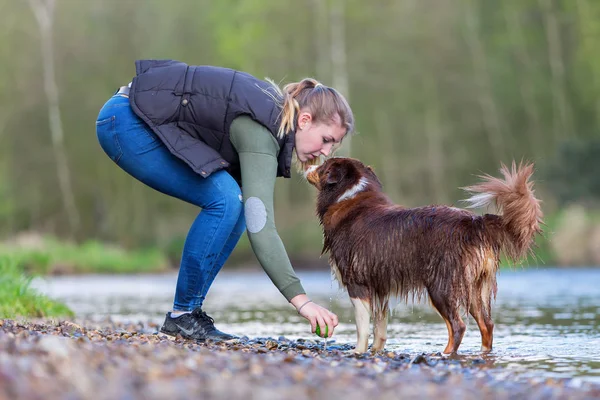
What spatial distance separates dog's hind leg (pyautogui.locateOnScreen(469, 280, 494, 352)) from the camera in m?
4.94

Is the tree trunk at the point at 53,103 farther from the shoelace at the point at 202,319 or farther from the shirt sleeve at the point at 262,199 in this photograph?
the shirt sleeve at the point at 262,199

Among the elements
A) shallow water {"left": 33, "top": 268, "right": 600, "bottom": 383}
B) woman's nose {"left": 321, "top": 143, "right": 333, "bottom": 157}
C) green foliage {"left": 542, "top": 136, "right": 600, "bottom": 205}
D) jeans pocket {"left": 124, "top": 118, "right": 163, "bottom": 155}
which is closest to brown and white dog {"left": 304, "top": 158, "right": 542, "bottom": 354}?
shallow water {"left": 33, "top": 268, "right": 600, "bottom": 383}

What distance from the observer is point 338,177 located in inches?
211

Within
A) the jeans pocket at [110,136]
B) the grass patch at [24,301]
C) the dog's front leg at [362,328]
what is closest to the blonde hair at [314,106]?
the jeans pocket at [110,136]

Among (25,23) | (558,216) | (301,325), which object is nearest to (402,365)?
(301,325)

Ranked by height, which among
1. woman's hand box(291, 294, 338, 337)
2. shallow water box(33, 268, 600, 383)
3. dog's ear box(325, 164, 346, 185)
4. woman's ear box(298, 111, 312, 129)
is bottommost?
shallow water box(33, 268, 600, 383)

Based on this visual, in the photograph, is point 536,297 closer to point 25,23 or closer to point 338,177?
point 338,177

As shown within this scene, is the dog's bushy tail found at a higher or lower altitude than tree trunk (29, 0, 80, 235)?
lower

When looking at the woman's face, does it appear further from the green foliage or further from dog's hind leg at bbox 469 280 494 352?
the green foliage

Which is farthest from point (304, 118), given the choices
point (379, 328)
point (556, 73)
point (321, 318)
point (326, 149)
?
point (556, 73)

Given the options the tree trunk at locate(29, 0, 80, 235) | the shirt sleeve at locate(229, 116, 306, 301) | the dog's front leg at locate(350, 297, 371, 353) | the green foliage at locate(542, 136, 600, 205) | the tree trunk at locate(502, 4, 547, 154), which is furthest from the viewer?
the tree trunk at locate(29, 0, 80, 235)

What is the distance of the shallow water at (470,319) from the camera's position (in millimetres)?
4601

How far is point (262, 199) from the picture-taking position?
15.1 ft

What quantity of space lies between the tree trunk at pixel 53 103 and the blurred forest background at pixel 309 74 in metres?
0.04
